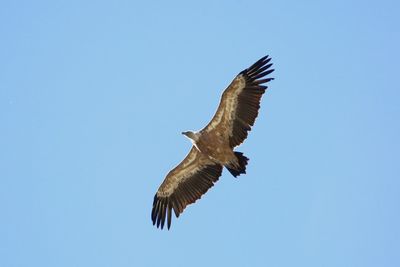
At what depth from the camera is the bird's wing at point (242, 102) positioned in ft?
72.4

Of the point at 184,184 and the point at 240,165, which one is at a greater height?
the point at 184,184

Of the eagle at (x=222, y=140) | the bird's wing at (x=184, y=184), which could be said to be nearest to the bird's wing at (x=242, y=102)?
the eagle at (x=222, y=140)

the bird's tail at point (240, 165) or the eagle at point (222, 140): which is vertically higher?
the eagle at point (222, 140)

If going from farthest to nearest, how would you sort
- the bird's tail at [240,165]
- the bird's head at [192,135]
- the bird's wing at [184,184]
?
the bird's wing at [184,184] → the bird's head at [192,135] → the bird's tail at [240,165]

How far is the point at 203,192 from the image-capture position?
76.8 feet

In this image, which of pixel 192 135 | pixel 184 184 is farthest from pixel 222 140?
pixel 184 184

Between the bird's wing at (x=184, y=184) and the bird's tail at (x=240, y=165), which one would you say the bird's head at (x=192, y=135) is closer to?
the bird's wing at (x=184, y=184)

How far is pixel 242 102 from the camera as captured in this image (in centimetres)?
2212

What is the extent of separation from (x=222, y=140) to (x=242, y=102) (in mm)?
1299

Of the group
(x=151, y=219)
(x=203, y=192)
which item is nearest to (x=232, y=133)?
(x=203, y=192)

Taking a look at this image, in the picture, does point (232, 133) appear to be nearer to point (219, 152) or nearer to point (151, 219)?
point (219, 152)

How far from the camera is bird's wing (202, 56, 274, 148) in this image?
22078 mm

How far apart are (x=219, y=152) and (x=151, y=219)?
10.9ft

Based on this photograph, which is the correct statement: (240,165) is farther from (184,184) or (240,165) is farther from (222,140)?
(184,184)
